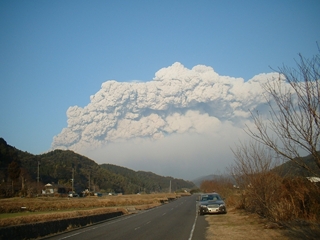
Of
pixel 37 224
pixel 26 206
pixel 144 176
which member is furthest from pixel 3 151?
pixel 144 176

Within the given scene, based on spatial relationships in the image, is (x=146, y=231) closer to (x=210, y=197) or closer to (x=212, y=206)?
(x=212, y=206)

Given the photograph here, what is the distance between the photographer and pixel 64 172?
367ft

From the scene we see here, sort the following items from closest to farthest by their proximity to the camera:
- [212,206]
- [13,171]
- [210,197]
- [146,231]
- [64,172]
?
[146,231] → [212,206] → [210,197] → [13,171] → [64,172]

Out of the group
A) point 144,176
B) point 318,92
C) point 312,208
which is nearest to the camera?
point 318,92

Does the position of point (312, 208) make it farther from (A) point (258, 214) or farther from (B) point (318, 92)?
(B) point (318, 92)

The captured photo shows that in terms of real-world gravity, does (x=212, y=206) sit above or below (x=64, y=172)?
below

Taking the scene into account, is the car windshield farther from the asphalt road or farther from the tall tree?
the tall tree

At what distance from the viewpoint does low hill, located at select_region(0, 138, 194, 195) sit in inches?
3211

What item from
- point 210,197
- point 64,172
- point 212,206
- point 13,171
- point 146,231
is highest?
point 64,172

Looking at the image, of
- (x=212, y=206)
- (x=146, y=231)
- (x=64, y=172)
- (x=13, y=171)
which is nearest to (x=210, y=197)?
(x=212, y=206)

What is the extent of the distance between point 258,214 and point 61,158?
11311 cm

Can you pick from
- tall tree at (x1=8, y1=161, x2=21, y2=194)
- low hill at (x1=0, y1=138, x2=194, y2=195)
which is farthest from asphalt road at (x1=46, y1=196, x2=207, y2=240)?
low hill at (x1=0, y1=138, x2=194, y2=195)

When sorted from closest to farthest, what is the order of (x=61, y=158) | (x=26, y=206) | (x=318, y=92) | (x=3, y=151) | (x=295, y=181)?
(x=318, y=92), (x=295, y=181), (x=26, y=206), (x=3, y=151), (x=61, y=158)

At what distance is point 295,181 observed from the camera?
17.5 m
